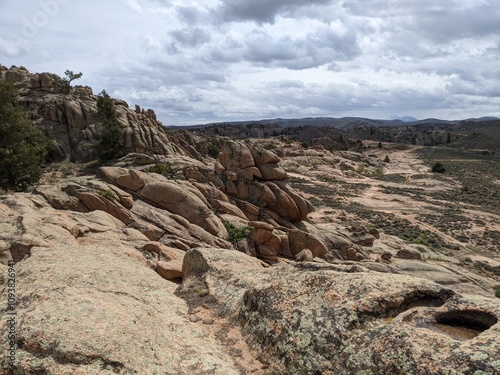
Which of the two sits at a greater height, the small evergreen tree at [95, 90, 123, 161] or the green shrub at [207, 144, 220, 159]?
the small evergreen tree at [95, 90, 123, 161]

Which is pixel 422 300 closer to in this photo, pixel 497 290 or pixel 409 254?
pixel 497 290

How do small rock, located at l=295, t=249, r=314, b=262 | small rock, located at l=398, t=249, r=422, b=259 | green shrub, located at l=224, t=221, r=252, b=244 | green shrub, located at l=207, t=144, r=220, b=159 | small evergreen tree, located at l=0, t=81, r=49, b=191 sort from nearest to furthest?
small rock, located at l=295, t=249, r=314, b=262 → green shrub, located at l=224, t=221, r=252, b=244 → small rock, located at l=398, t=249, r=422, b=259 → small evergreen tree, located at l=0, t=81, r=49, b=191 → green shrub, located at l=207, t=144, r=220, b=159

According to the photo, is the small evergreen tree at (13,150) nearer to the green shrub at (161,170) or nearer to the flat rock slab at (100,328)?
the green shrub at (161,170)

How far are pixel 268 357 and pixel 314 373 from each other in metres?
1.08

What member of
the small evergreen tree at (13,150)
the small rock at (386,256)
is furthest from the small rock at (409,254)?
the small evergreen tree at (13,150)

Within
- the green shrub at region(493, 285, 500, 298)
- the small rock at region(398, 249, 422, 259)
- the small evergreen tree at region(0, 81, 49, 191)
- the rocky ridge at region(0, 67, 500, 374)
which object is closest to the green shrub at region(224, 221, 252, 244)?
the rocky ridge at region(0, 67, 500, 374)

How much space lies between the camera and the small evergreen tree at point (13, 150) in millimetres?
31469

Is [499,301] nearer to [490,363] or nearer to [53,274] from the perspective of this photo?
[490,363]

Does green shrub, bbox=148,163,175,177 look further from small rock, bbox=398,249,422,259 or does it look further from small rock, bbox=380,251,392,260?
small rock, bbox=398,249,422,259

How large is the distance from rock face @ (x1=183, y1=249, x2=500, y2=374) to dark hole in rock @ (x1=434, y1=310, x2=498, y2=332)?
0.01 metres

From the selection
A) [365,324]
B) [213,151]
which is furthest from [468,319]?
[213,151]

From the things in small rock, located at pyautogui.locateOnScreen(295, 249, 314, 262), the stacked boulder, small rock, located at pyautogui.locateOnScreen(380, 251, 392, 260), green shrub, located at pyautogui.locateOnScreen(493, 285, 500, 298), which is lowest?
green shrub, located at pyautogui.locateOnScreen(493, 285, 500, 298)

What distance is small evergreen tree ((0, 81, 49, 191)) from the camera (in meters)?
31.5

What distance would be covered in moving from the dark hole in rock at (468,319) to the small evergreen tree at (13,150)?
3428 cm
